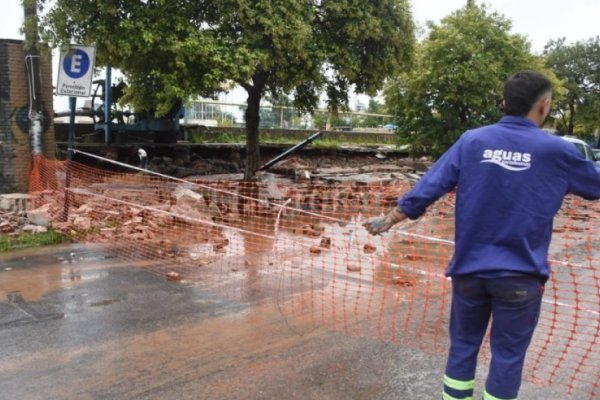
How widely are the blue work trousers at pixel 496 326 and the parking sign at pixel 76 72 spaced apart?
7806mm

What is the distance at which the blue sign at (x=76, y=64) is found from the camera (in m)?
9.32

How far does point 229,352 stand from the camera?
15.2 ft

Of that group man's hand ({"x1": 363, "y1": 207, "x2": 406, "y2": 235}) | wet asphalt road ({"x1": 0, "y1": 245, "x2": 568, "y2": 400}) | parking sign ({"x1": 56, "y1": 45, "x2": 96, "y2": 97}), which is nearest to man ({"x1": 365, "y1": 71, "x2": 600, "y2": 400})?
man's hand ({"x1": 363, "y1": 207, "x2": 406, "y2": 235})

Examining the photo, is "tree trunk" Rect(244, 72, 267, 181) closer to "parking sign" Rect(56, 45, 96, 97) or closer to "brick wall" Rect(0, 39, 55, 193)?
"brick wall" Rect(0, 39, 55, 193)

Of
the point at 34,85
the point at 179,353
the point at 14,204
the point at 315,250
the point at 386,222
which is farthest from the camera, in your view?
the point at 34,85

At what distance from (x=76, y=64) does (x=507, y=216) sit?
8.29m

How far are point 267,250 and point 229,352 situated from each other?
169 inches

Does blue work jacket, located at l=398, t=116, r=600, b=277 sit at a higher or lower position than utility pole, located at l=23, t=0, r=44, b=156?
lower

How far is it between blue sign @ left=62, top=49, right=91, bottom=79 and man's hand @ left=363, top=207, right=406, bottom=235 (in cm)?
738

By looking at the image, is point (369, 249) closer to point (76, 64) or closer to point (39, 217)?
point (39, 217)

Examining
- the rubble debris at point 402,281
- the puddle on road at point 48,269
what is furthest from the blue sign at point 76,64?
the rubble debris at point 402,281

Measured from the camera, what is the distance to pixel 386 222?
3.31 metres

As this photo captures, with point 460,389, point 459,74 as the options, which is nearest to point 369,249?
point 460,389

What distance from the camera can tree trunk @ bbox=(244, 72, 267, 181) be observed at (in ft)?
49.6
